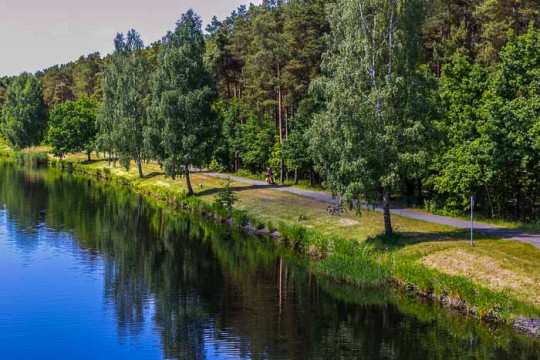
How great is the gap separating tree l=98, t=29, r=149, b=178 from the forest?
21 centimetres

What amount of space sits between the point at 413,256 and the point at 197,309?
12.9 meters

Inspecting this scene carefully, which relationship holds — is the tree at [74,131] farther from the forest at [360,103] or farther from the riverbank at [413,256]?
the riverbank at [413,256]

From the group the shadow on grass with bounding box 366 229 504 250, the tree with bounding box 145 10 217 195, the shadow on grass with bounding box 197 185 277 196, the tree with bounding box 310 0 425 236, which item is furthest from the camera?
the shadow on grass with bounding box 197 185 277 196

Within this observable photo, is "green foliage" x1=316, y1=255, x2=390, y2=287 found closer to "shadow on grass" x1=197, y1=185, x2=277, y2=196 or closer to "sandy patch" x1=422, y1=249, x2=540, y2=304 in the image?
"sandy patch" x1=422, y1=249, x2=540, y2=304

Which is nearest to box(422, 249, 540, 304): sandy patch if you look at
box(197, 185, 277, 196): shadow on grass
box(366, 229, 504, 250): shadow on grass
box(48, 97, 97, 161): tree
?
box(366, 229, 504, 250): shadow on grass

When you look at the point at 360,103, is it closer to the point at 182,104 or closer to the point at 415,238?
the point at 415,238

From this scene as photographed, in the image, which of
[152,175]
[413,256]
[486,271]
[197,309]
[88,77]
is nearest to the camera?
[486,271]

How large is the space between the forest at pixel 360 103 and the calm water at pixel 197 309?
795cm

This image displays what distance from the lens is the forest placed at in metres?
36.0

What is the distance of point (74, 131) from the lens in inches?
4395

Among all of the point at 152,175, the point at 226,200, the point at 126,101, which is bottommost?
the point at 226,200

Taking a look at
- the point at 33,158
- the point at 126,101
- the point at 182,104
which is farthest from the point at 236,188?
the point at 33,158

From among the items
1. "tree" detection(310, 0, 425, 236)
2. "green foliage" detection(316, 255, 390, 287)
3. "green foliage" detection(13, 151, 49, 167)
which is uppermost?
"tree" detection(310, 0, 425, 236)

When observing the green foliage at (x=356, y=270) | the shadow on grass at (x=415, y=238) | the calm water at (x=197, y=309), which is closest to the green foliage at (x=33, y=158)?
the calm water at (x=197, y=309)
